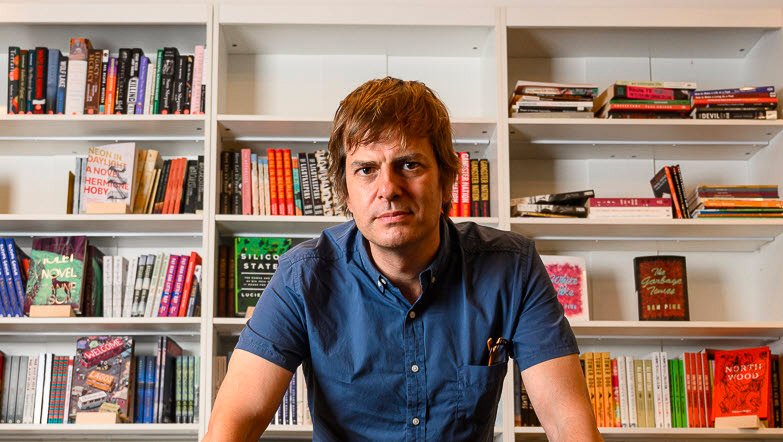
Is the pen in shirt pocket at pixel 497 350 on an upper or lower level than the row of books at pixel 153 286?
lower

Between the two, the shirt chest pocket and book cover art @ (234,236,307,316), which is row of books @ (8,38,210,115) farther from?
the shirt chest pocket

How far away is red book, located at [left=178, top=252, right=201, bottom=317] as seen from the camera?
3.31 meters

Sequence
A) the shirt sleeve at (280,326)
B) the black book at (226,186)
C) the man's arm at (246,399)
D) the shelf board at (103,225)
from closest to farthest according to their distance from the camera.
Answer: the man's arm at (246,399) < the shirt sleeve at (280,326) < the shelf board at (103,225) < the black book at (226,186)

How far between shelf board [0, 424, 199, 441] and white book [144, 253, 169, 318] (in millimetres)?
382

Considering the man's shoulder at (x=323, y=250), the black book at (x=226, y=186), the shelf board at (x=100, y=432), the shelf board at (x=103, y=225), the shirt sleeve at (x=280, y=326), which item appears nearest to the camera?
the shirt sleeve at (x=280, y=326)

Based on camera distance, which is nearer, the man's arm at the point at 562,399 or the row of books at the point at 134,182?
the man's arm at the point at 562,399

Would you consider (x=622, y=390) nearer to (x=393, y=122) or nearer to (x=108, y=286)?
(x=108, y=286)

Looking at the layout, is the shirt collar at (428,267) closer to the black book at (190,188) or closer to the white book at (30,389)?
the black book at (190,188)

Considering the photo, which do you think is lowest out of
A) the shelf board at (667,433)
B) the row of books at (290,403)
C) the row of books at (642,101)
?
the shelf board at (667,433)

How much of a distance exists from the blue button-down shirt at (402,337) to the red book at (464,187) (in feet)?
5.12

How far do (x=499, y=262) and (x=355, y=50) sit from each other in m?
2.02

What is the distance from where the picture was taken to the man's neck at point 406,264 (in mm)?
1769

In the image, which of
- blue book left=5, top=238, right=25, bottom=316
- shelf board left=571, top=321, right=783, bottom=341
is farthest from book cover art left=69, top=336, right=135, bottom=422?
shelf board left=571, top=321, right=783, bottom=341

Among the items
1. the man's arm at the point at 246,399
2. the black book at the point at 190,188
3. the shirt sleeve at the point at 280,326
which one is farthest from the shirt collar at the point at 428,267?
the black book at the point at 190,188
